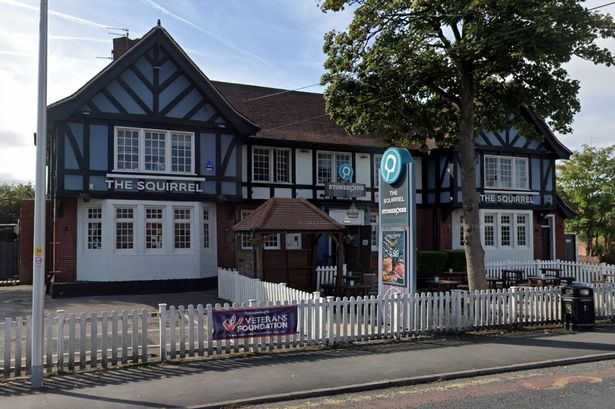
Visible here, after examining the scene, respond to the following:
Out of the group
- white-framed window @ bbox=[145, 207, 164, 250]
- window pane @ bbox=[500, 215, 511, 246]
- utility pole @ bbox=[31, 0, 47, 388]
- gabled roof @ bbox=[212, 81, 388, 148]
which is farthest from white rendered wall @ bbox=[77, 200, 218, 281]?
window pane @ bbox=[500, 215, 511, 246]

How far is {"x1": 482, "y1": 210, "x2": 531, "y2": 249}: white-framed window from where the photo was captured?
27.2m

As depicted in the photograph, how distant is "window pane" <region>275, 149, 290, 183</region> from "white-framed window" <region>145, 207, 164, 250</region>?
216 inches

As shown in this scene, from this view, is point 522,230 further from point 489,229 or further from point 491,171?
point 491,171

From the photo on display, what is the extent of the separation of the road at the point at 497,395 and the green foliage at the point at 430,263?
1488cm

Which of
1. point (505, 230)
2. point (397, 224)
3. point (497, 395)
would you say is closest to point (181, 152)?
point (397, 224)

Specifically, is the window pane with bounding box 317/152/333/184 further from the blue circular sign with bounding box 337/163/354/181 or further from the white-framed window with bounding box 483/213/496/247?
the white-framed window with bounding box 483/213/496/247

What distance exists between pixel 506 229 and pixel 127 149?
1877 cm

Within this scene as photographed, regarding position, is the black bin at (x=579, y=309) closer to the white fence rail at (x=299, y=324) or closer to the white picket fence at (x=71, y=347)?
the white fence rail at (x=299, y=324)

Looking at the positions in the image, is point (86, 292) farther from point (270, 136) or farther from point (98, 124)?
point (270, 136)

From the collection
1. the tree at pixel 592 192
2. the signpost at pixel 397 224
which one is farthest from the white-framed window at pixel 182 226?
the tree at pixel 592 192

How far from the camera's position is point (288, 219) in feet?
55.6

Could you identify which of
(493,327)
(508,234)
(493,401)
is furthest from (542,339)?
(508,234)

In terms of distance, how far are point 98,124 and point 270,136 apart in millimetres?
7076

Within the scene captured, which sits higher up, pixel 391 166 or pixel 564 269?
pixel 391 166
